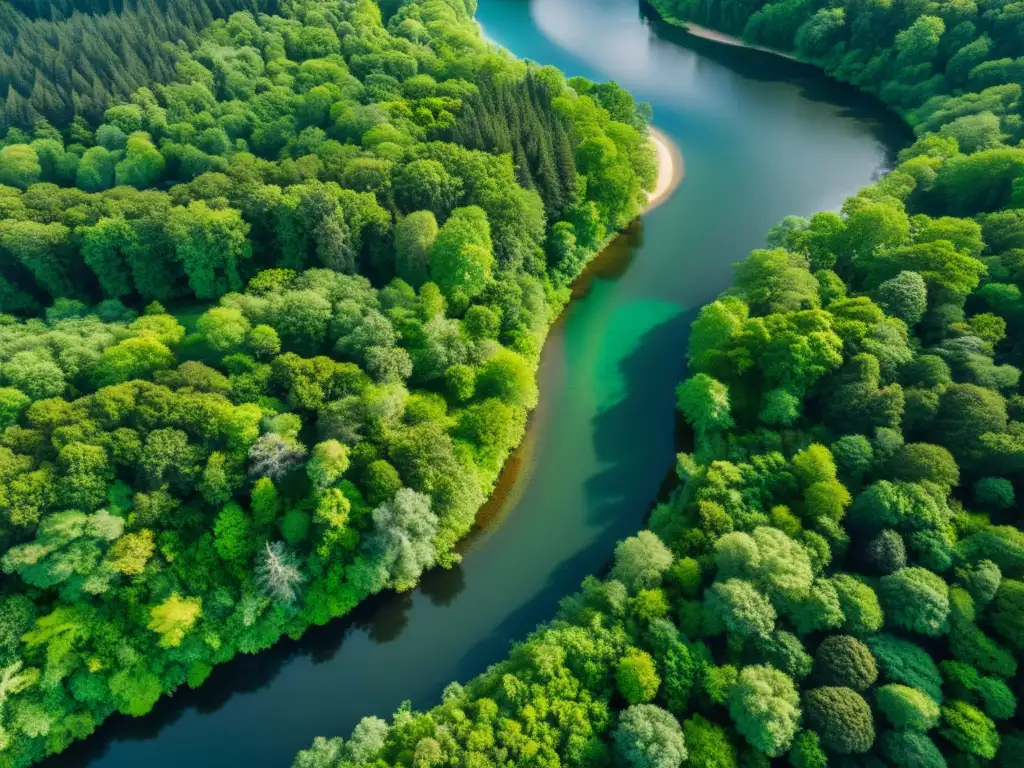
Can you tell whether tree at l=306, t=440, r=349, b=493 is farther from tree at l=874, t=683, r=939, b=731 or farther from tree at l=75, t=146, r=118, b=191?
tree at l=75, t=146, r=118, b=191

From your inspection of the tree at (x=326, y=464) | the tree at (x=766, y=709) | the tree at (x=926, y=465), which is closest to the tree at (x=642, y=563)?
the tree at (x=766, y=709)

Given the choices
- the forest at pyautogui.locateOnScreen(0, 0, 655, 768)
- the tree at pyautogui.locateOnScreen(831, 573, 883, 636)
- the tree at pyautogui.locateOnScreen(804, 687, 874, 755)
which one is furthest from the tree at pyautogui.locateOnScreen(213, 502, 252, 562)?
the tree at pyautogui.locateOnScreen(831, 573, 883, 636)

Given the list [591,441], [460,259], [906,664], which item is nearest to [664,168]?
[460,259]

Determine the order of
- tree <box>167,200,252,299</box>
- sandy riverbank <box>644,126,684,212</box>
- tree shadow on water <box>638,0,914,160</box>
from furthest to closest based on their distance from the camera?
tree shadow on water <box>638,0,914,160</box> → sandy riverbank <box>644,126,684,212</box> → tree <box>167,200,252,299</box>

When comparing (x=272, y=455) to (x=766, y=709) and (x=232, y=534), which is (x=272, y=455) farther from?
(x=766, y=709)

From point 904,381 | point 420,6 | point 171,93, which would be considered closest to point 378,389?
point 904,381

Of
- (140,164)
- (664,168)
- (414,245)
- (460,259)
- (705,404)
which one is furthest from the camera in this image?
(664,168)
